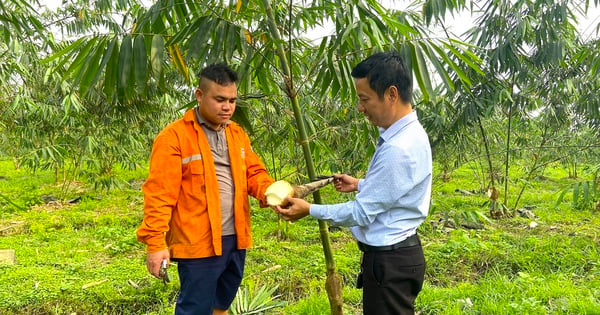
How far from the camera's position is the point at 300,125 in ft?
6.57

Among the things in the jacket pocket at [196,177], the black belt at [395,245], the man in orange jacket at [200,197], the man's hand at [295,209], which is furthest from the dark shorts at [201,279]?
the black belt at [395,245]

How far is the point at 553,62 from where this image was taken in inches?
184

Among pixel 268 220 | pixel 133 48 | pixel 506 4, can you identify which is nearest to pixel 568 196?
pixel 506 4

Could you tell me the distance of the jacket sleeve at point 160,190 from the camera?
1762mm

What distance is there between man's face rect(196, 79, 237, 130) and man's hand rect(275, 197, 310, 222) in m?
0.48

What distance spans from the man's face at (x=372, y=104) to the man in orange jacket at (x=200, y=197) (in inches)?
23.4

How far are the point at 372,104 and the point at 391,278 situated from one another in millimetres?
622

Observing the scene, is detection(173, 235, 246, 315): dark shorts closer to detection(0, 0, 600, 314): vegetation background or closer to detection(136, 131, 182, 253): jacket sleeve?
detection(136, 131, 182, 253): jacket sleeve

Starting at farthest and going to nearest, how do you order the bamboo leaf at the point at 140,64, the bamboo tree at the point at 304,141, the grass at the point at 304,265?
the grass at the point at 304,265 → the bamboo tree at the point at 304,141 → the bamboo leaf at the point at 140,64

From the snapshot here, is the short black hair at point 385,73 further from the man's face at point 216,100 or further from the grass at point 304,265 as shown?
the grass at point 304,265

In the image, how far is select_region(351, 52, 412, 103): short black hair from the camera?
1473mm

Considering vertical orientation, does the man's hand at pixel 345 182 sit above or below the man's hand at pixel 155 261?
above

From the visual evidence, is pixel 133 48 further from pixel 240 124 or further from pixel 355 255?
pixel 355 255

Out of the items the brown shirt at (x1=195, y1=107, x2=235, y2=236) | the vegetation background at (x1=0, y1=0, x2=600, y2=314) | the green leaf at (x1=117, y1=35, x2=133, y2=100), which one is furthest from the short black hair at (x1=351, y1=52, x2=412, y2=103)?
the green leaf at (x1=117, y1=35, x2=133, y2=100)
